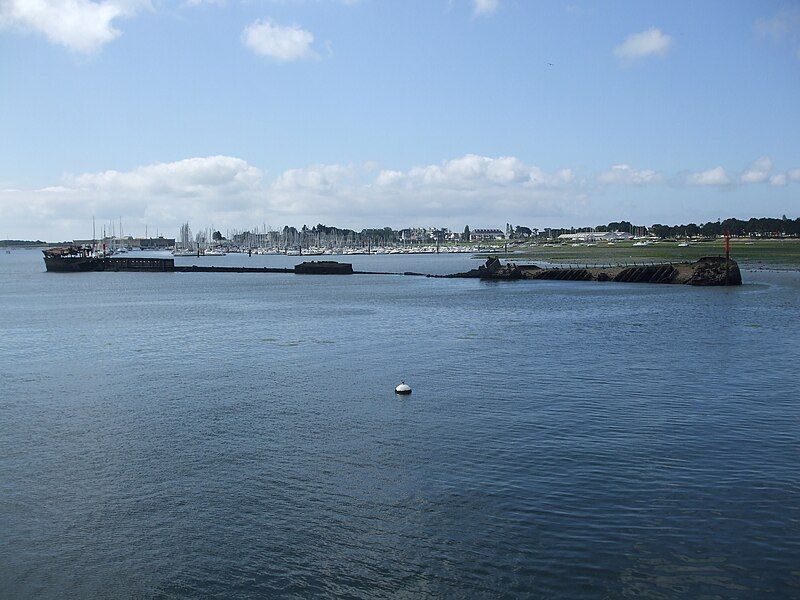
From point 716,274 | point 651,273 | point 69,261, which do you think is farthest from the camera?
point 69,261

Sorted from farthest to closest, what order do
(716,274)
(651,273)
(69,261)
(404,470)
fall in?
(69,261), (651,273), (716,274), (404,470)

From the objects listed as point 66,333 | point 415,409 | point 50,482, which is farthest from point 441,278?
point 50,482

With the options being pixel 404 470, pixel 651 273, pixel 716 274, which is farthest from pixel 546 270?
pixel 404 470

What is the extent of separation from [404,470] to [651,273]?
332ft

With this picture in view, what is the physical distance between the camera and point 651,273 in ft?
370

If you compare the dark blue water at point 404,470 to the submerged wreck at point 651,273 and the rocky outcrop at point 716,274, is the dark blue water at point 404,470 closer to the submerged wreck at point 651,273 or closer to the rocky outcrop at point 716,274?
the rocky outcrop at point 716,274

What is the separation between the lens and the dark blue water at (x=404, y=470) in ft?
45.8

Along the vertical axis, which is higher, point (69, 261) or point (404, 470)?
point (69, 261)

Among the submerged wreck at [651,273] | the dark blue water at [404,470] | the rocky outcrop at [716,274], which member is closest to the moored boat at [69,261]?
the submerged wreck at [651,273]

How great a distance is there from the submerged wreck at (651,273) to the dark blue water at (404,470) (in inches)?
2376

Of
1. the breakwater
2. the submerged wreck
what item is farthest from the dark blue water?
the breakwater

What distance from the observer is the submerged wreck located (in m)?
101

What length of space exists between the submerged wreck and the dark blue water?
60.4m

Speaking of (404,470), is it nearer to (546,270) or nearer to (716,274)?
(716,274)
